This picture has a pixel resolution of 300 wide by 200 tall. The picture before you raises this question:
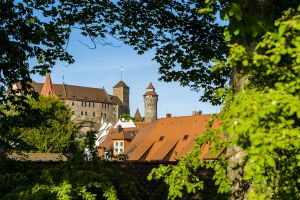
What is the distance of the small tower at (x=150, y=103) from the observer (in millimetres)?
142500

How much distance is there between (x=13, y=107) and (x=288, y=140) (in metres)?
8.92

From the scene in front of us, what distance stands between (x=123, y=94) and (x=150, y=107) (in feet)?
88.7

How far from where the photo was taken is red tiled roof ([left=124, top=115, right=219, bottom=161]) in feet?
147

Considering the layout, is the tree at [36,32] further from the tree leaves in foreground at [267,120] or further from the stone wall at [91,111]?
the stone wall at [91,111]

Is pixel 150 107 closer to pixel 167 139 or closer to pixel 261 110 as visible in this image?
pixel 167 139

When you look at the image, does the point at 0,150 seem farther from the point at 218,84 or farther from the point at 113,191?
the point at 218,84

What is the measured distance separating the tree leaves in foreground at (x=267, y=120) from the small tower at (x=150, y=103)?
13591 centimetres

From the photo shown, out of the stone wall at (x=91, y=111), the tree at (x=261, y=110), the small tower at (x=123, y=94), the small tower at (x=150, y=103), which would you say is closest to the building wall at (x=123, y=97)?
the small tower at (x=123, y=94)

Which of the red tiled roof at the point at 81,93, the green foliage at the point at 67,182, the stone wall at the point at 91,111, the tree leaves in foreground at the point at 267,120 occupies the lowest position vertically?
Answer: the green foliage at the point at 67,182

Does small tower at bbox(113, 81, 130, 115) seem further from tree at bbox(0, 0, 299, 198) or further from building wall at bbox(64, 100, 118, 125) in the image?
tree at bbox(0, 0, 299, 198)

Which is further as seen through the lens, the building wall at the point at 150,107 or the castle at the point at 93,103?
the castle at the point at 93,103

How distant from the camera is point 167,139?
46.8 metres

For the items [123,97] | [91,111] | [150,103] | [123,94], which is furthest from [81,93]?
[150,103]

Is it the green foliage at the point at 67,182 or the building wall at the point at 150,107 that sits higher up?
the building wall at the point at 150,107
